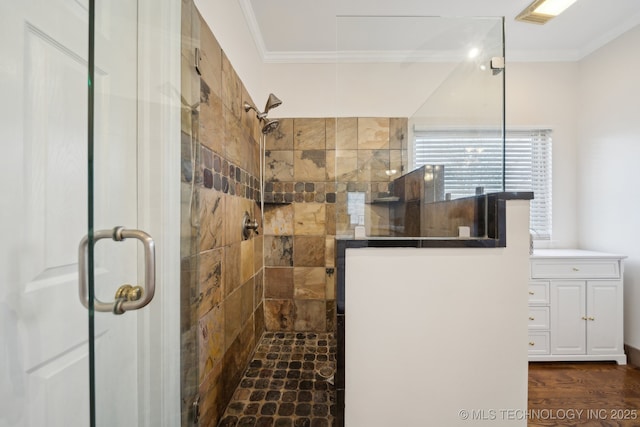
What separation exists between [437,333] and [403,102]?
151cm

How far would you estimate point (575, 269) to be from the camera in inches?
70.1

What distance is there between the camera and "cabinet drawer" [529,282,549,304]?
1787 millimetres

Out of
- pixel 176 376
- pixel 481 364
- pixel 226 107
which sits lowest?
pixel 481 364

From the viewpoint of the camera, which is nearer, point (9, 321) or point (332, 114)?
point (9, 321)

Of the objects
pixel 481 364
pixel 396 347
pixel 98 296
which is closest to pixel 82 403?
pixel 98 296

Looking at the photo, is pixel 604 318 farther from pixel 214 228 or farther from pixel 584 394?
pixel 214 228

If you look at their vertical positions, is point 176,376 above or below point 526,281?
below

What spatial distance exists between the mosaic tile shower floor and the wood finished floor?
1.16 metres

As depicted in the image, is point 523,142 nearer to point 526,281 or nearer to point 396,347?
point 526,281

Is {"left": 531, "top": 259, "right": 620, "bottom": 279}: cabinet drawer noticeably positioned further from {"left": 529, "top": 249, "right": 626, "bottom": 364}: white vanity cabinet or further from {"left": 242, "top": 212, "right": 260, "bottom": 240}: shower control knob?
{"left": 242, "top": 212, "right": 260, "bottom": 240}: shower control knob

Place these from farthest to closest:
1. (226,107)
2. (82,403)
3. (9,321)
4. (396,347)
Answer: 1. (226,107)
2. (396,347)
3. (82,403)
4. (9,321)

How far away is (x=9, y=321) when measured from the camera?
48 cm

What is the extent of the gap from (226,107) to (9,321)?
44.7 inches

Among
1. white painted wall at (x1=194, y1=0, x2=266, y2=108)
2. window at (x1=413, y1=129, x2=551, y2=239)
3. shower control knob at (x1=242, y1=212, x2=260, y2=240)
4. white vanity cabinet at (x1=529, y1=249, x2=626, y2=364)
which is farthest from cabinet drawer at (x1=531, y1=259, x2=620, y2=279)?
white painted wall at (x1=194, y1=0, x2=266, y2=108)
